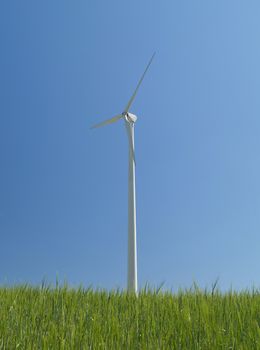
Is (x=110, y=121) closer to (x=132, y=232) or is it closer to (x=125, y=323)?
(x=132, y=232)

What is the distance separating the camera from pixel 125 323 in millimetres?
8438

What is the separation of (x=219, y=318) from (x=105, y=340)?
7.54 ft

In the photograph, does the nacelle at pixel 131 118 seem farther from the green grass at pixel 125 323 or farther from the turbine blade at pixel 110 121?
the green grass at pixel 125 323

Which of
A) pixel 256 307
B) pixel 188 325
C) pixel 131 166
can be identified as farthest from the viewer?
pixel 131 166

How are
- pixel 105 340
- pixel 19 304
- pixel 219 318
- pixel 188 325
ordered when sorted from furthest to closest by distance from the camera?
pixel 19 304 → pixel 219 318 → pixel 188 325 → pixel 105 340

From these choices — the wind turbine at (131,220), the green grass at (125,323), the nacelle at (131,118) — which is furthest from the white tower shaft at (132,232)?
the green grass at (125,323)

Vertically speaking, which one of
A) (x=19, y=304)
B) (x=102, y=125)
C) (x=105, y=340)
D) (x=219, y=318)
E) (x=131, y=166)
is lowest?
(x=105, y=340)

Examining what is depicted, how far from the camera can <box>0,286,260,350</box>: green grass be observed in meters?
7.27

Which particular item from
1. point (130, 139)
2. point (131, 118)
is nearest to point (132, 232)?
point (130, 139)

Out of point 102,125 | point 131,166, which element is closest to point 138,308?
point 131,166

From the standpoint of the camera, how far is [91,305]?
9992 mm

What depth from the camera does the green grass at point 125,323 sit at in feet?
23.9

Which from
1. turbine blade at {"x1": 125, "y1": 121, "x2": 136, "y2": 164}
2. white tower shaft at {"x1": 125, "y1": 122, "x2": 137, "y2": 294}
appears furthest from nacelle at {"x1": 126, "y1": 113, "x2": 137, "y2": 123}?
white tower shaft at {"x1": 125, "y1": 122, "x2": 137, "y2": 294}

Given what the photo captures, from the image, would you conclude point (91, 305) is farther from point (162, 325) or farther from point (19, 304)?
point (162, 325)
